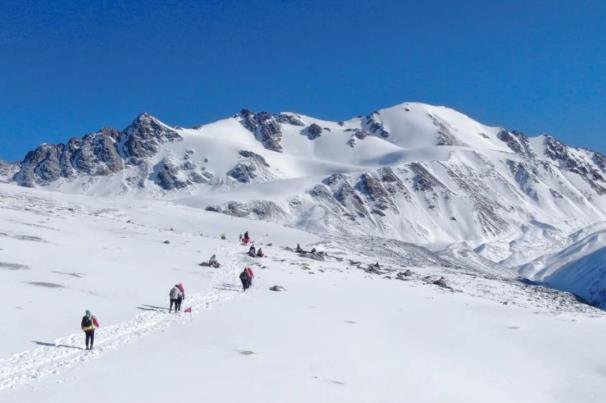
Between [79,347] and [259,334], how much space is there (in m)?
7.09

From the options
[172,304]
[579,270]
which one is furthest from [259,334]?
Result: [579,270]

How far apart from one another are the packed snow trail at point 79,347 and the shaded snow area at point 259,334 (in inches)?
3.2

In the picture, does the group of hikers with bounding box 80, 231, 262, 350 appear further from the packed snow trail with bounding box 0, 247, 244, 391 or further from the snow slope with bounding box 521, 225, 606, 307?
the snow slope with bounding box 521, 225, 606, 307

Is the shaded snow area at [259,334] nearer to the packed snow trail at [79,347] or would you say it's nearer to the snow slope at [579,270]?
the packed snow trail at [79,347]

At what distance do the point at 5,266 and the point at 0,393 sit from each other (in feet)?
67.8

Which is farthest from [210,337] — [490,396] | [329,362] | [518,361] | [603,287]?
[603,287]

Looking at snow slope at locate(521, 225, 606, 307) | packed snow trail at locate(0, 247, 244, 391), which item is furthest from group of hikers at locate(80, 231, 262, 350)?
snow slope at locate(521, 225, 606, 307)

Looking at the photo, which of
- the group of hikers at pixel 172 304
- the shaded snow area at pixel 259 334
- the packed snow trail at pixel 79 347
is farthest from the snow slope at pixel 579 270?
the packed snow trail at pixel 79 347

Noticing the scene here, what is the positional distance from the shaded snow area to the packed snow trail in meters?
0.08

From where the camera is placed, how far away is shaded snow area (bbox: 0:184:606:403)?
19609 millimetres

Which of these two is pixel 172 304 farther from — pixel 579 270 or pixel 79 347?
pixel 579 270

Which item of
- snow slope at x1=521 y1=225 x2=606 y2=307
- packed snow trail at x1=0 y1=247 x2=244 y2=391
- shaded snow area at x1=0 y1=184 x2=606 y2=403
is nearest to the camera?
packed snow trail at x1=0 y1=247 x2=244 y2=391

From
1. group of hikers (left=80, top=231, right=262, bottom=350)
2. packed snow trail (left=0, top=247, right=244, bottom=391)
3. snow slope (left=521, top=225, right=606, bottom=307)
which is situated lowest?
packed snow trail (left=0, top=247, right=244, bottom=391)

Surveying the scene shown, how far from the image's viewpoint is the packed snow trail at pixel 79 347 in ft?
63.6
